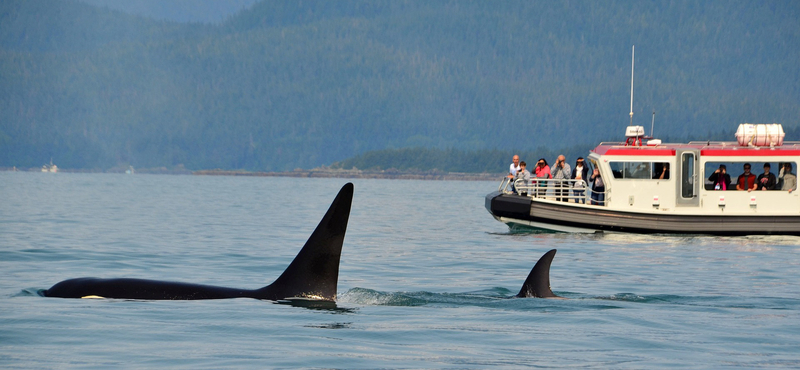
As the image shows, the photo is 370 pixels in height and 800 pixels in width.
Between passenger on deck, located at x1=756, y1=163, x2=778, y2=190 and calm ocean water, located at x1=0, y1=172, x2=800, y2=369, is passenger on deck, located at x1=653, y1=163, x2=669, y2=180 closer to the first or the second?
passenger on deck, located at x1=756, y1=163, x2=778, y2=190

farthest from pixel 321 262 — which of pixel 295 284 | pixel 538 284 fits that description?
pixel 538 284

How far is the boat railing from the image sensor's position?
26141 millimetres

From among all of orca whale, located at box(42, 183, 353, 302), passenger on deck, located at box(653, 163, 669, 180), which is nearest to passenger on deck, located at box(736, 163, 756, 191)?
passenger on deck, located at box(653, 163, 669, 180)

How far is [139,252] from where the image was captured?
20.5m

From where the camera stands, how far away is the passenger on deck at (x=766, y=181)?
25141 mm

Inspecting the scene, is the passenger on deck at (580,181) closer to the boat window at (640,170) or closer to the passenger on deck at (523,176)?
the boat window at (640,170)

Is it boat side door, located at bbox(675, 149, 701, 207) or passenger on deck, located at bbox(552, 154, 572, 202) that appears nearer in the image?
boat side door, located at bbox(675, 149, 701, 207)

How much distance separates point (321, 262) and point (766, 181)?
1883 centimetres

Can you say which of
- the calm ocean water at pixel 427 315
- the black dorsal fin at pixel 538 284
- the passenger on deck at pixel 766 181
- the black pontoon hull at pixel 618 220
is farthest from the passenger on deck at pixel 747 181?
the black dorsal fin at pixel 538 284

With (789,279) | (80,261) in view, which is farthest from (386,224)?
(789,279)

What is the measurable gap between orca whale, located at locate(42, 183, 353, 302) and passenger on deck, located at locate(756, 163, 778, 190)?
18.2 metres

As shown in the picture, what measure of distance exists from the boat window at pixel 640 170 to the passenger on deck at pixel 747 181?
1.94 metres

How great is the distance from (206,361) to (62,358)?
1.30m

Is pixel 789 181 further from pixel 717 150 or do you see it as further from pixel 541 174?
pixel 541 174
